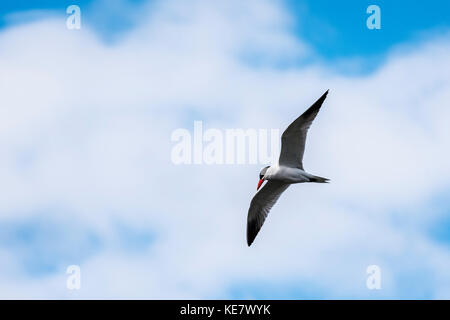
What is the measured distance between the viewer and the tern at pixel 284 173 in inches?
704

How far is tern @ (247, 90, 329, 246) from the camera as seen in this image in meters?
17.9

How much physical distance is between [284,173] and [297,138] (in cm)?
123

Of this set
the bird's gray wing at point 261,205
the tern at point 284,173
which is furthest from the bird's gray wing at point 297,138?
the bird's gray wing at point 261,205

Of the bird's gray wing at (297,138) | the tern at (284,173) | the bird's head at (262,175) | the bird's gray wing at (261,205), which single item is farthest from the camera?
the bird's gray wing at (261,205)

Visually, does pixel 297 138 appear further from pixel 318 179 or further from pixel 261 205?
pixel 261 205

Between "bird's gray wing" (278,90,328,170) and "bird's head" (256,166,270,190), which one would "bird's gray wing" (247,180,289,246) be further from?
"bird's gray wing" (278,90,328,170)

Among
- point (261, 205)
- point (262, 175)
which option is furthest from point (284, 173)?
point (261, 205)

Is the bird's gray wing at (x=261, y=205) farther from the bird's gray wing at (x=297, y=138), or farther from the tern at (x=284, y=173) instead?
the bird's gray wing at (x=297, y=138)

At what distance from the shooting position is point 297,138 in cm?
1812

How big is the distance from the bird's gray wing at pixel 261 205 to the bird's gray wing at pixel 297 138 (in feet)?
4.50
